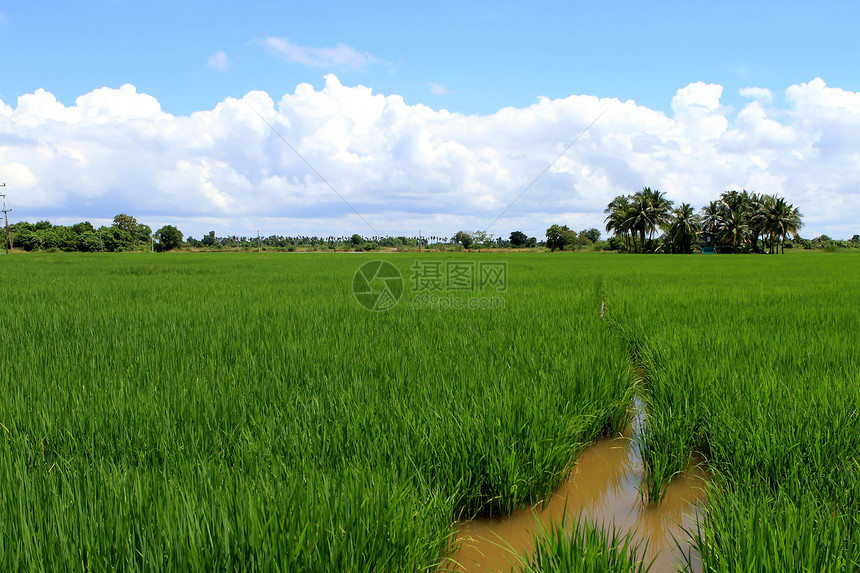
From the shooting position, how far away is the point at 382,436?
66.1 inches

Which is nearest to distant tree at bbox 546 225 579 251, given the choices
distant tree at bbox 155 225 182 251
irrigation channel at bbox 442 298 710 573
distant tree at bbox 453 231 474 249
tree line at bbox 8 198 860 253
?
tree line at bbox 8 198 860 253

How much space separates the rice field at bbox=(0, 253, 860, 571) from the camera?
1104 mm

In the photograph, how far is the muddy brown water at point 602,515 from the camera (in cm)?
148

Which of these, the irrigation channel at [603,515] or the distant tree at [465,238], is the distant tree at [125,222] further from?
the irrigation channel at [603,515]

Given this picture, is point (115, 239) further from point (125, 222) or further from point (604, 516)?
point (604, 516)

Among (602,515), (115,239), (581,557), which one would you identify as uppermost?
(115,239)

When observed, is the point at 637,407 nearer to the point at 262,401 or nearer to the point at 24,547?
the point at 262,401

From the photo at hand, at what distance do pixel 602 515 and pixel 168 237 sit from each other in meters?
71.1

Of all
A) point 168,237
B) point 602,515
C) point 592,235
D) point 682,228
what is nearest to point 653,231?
point 682,228

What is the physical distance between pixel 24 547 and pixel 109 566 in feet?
0.73

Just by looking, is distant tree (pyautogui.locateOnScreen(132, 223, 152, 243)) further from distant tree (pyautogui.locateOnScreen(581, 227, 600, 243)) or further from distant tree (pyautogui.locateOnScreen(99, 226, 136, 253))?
distant tree (pyautogui.locateOnScreen(581, 227, 600, 243))

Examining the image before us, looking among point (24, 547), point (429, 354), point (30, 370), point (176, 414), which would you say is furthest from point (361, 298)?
point (24, 547)

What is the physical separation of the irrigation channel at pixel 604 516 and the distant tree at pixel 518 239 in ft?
223

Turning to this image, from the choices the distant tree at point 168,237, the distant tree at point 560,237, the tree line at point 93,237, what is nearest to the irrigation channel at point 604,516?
the distant tree at point 560,237
